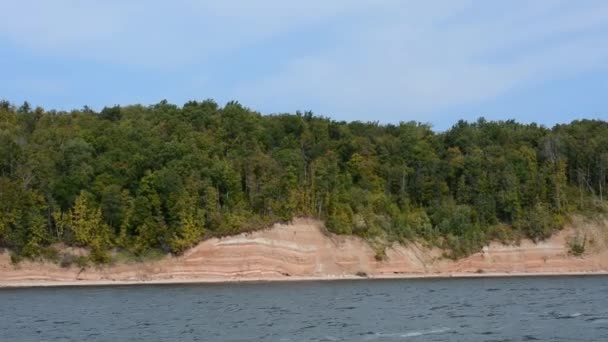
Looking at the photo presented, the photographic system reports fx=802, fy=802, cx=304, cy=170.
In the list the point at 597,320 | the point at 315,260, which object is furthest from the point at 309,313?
the point at 315,260

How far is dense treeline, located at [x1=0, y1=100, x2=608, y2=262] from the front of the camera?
89.5 m

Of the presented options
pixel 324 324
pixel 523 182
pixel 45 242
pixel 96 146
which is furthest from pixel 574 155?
pixel 324 324

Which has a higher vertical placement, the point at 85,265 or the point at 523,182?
the point at 523,182

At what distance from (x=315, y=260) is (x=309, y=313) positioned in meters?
41.0

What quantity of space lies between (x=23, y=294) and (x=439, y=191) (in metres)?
60.2

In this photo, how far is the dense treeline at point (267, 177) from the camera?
89.5m

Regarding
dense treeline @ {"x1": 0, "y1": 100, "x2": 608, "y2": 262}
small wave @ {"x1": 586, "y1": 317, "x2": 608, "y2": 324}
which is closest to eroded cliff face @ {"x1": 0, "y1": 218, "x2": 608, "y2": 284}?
dense treeline @ {"x1": 0, "y1": 100, "x2": 608, "y2": 262}

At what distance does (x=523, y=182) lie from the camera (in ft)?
371

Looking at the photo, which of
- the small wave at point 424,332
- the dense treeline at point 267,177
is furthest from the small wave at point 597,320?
the dense treeline at point 267,177

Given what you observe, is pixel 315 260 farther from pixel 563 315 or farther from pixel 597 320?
pixel 597 320

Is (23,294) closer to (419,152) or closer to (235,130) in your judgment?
(235,130)

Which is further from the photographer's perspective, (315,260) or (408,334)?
(315,260)

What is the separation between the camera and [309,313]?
51.5 metres

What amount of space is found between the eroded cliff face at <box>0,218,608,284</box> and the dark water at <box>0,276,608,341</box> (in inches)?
320
